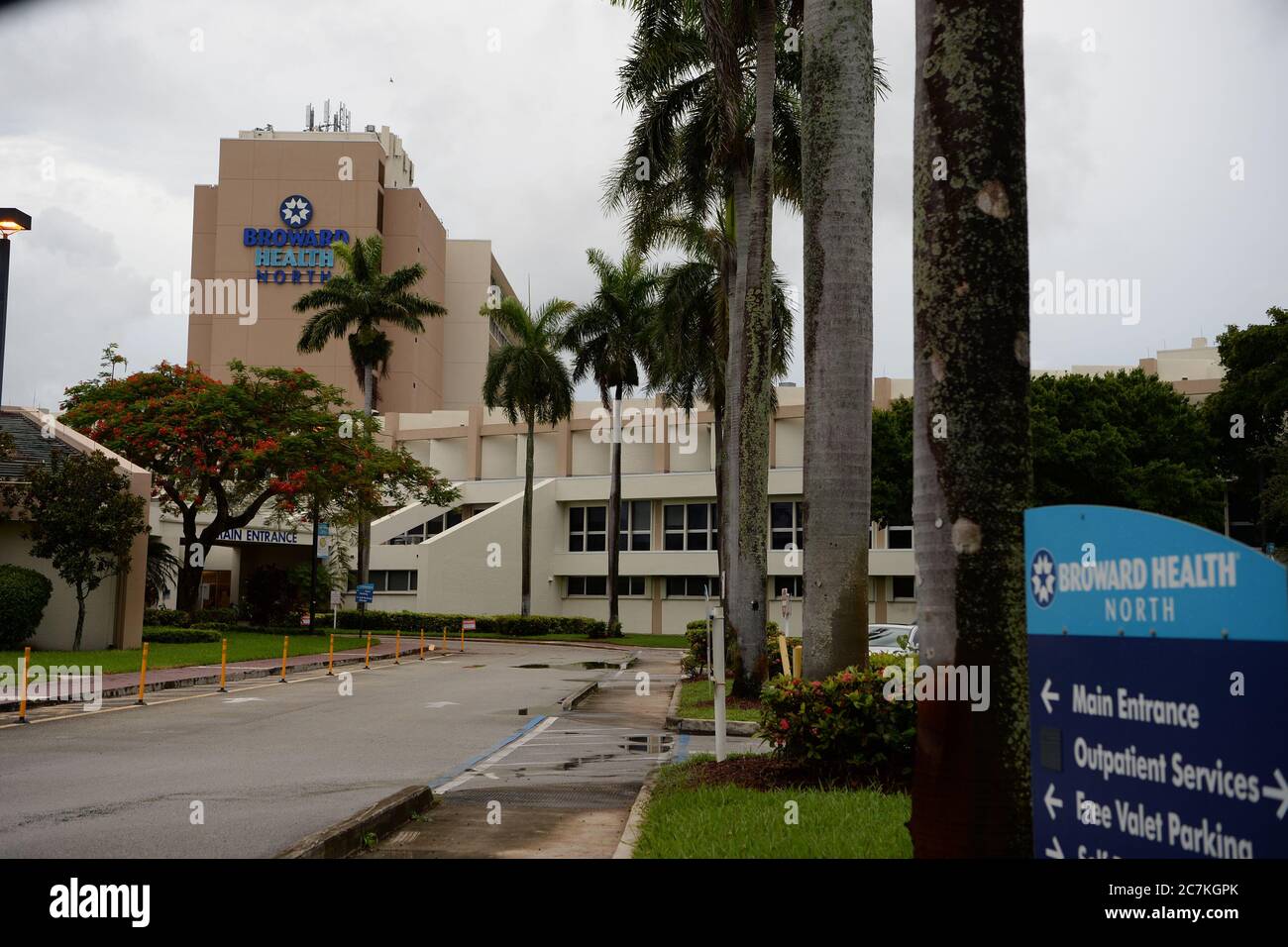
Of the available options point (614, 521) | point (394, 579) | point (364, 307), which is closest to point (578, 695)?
point (614, 521)

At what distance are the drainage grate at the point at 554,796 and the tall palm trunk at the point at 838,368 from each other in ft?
7.97

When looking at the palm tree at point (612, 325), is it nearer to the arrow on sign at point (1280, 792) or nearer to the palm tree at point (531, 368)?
the palm tree at point (531, 368)

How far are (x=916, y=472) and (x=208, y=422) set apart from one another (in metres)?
36.7

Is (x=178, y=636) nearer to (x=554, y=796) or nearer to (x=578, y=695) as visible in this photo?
(x=578, y=695)

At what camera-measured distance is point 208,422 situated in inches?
1519

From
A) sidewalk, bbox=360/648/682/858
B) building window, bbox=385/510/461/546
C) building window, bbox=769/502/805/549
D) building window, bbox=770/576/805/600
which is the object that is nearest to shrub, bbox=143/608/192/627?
building window, bbox=385/510/461/546

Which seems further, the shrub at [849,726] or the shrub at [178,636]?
the shrub at [178,636]

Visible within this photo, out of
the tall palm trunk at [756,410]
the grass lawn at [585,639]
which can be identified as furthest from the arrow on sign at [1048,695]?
the grass lawn at [585,639]

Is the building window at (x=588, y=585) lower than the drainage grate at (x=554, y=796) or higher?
higher

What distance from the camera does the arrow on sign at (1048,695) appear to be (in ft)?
13.3

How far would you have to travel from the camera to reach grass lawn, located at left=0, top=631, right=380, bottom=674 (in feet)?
82.7

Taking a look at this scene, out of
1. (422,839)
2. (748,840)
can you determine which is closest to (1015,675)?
(748,840)

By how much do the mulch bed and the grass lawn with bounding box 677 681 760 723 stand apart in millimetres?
3999

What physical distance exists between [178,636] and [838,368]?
2712 centimetres
